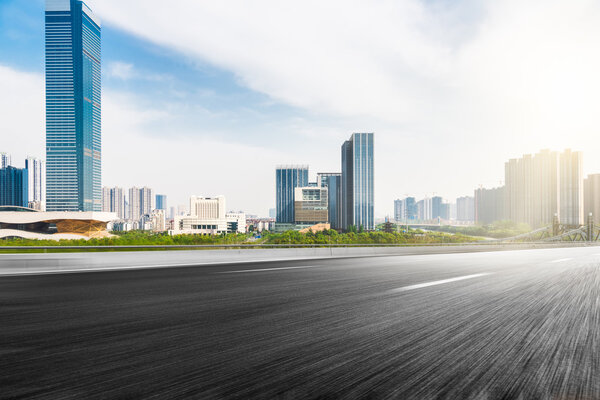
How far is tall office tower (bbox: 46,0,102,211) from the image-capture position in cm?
18475

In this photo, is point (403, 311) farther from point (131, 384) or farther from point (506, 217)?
point (506, 217)

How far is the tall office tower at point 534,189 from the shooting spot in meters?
94.0

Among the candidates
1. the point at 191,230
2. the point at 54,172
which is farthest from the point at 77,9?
the point at 191,230

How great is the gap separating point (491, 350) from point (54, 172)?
781 ft

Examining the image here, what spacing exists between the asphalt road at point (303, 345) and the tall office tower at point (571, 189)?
11280 cm

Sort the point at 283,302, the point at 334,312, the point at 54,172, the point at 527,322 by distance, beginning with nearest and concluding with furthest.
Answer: the point at 527,322 < the point at 334,312 < the point at 283,302 < the point at 54,172

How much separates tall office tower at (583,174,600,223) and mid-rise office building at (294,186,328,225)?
364 ft

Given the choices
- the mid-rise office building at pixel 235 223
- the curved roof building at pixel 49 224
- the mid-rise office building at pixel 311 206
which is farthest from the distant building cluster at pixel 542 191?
the curved roof building at pixel 49 224

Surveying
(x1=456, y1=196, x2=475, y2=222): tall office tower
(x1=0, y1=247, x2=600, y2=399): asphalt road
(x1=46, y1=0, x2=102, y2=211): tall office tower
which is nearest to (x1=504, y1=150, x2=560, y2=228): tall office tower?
(x1=456, y1=196, x2=475, y2=222): tall office tower

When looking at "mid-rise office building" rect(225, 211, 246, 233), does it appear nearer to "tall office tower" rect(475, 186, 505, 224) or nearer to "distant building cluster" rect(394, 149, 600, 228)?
"tall office tower" rect(475, 186, 505, 224)

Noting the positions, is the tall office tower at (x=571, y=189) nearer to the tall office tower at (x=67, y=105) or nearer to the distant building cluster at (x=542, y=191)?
the distant building cluster at (x=542, y=191)

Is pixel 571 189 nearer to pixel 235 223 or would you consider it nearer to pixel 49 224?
pixel 235 223

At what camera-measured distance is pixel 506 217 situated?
337 feet

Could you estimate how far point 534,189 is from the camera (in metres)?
96.7
